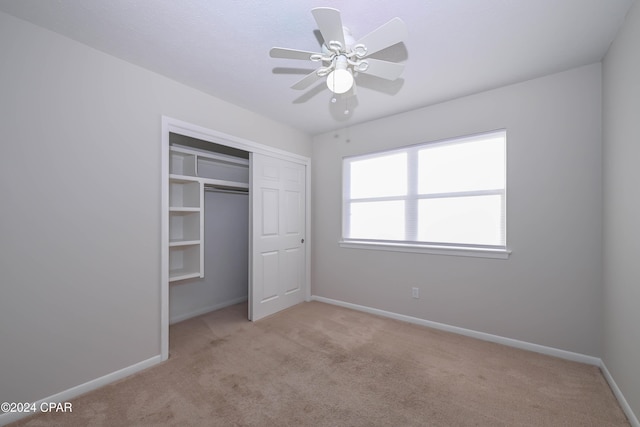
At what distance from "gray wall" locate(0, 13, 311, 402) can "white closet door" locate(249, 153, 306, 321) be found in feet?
3.73

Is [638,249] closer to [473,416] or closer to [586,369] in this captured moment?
[586,369]

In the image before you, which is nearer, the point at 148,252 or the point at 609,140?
the point at 609,140

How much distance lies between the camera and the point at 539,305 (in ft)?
7.98

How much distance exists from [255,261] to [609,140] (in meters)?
3.49

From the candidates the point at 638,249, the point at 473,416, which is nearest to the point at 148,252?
the point at 473,416

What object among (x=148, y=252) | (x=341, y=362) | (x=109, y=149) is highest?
(x=109, y=149)

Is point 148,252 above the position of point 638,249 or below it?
below

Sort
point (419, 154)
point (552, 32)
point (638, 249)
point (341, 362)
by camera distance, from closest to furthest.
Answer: point (638, 249) → point (552, 32) → point (341, 362) → point (419, 154)

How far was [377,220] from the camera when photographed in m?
3.50

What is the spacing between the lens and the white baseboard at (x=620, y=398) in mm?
1580

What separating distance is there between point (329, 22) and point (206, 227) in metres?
3.01

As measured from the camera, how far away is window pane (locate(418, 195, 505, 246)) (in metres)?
2.69

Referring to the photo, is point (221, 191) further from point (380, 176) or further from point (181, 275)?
point (380, 176)

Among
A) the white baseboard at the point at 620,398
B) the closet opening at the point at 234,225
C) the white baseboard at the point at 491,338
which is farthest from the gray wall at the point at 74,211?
the white baseboard at the point at 620,398
